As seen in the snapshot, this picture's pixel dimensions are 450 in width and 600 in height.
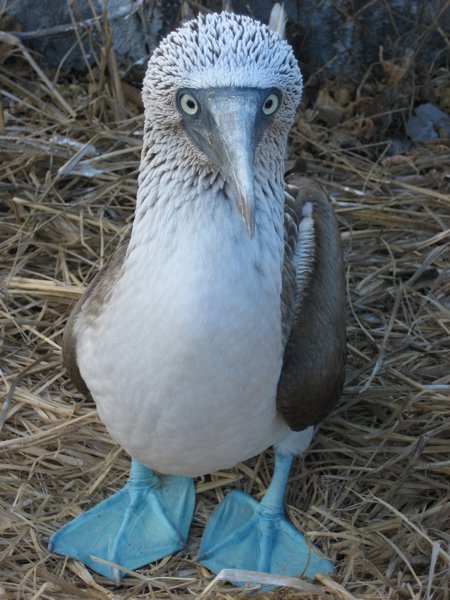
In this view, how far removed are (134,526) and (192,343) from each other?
118 centimetres

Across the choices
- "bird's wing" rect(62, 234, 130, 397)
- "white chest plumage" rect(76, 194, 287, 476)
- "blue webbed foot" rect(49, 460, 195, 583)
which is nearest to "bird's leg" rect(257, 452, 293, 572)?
"blue webbed foot" rect(49, 460, 195, 583)

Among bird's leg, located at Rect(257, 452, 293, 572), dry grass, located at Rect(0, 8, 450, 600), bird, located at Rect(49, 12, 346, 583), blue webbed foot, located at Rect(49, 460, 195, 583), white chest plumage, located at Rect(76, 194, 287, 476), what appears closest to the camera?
bird, located at Rect(49, 12, 346, 583)

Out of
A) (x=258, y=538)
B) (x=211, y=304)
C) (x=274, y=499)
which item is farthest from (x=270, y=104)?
(x=258, y=538)

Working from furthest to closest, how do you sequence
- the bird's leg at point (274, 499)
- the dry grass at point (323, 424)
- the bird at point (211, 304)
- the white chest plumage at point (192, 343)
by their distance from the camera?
the bird's leg at point (274, 499) → the dry grass at point (323, 424) → the white chest plumage at point (192, 343) → the bird at point (211, 304)

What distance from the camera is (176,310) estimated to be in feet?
8.71

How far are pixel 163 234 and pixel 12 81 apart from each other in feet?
9.20

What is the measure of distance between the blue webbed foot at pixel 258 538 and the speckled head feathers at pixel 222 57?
1564 millimetres

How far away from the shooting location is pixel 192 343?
268 cm

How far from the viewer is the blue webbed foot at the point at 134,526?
341 centimetres

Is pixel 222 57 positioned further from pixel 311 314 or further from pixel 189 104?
pixel 311 314

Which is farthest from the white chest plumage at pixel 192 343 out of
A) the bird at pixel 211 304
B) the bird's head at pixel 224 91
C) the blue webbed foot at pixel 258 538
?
the blue webbed foot at pixel 258 538

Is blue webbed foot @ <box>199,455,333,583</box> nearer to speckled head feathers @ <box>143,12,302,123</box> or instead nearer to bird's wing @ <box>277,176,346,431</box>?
bird's wing @ <box>277,176,346,431</box>

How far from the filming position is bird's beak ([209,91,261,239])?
2391mm

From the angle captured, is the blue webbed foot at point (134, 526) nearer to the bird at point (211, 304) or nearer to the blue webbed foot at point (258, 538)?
the bird at point (211, 304)
